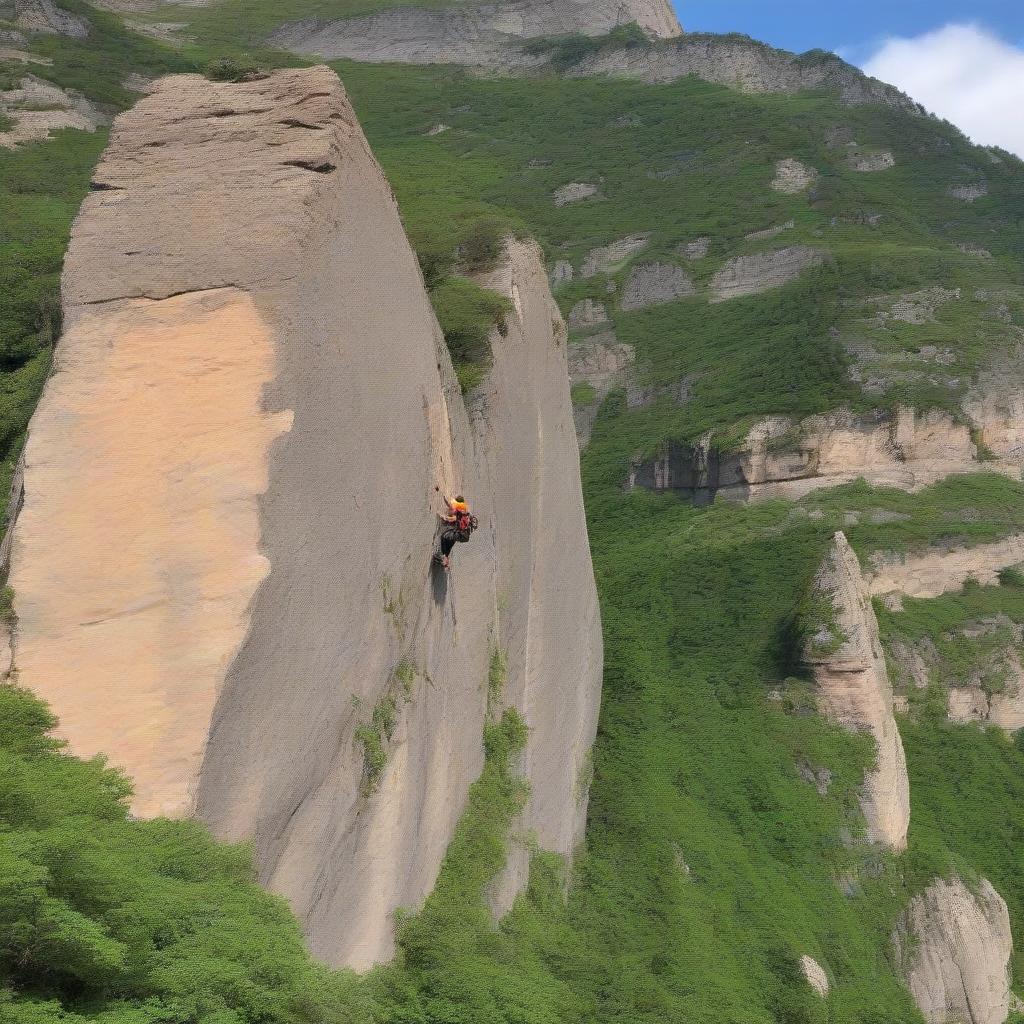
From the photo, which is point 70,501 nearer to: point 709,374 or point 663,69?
point 709,374

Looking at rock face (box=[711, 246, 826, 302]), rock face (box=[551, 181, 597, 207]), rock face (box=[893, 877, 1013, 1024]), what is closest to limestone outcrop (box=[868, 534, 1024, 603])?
rock face (box=[893, 877, 1013, 1024])

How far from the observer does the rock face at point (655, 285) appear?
3462 inches

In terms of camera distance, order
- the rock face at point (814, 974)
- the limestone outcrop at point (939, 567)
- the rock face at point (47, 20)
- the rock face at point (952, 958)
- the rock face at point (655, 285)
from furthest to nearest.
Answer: the rock face at point (655, 285) → the rock face at point (47, 20) → the limestone outcrop at point (939, 567) → the rock face at point (952, 958) → the rock face at point (814, 974)

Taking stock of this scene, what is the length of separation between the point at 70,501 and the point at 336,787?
12.3ft

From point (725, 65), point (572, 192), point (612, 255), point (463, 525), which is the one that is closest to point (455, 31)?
point (725, 65)

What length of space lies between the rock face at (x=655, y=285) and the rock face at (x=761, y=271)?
216 cm

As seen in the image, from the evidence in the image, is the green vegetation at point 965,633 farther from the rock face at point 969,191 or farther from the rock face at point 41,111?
the rock face at point 969,191

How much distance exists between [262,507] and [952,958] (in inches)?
1075

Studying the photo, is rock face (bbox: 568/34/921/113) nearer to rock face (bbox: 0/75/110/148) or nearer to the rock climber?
rock face (bbox: 0/75/110/148)

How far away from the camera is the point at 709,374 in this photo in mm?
74000

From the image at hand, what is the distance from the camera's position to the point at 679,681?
131 feet

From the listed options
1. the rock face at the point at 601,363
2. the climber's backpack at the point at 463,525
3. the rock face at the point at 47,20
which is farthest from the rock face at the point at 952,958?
the rock face at the point at 47,20

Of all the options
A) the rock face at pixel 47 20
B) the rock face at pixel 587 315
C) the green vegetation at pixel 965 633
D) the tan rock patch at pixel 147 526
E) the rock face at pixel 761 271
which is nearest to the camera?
the tan rock patch at pixel 147 526

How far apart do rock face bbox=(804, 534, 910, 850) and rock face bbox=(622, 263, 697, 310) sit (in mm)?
52397
